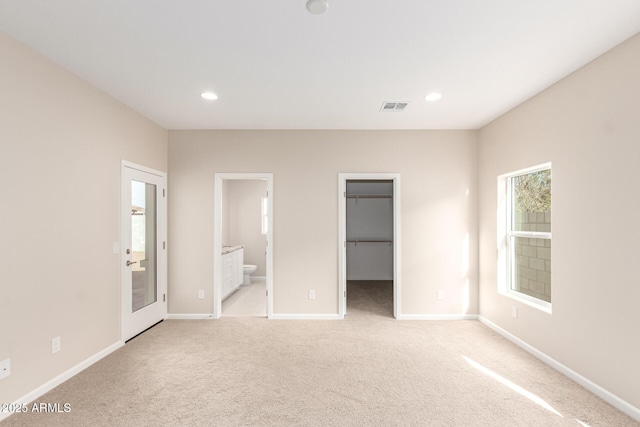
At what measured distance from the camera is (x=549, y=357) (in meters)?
2.95

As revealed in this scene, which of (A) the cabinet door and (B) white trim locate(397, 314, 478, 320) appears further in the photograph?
(A) the cabinet door

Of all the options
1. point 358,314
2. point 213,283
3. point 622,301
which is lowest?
point 358,314

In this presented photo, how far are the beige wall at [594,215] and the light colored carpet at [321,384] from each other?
0.31 metres

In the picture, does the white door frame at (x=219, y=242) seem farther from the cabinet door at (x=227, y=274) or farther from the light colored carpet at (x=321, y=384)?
the cabinet door at (x=227, y=274)

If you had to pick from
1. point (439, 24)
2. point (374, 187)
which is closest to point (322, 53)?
point (439, 24)

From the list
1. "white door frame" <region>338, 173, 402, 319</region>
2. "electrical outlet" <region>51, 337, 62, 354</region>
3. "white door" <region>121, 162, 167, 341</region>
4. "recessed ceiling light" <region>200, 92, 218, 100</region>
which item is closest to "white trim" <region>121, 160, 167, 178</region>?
"white door" <region>121, 162, 167, 341</region>

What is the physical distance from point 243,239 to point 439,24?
606 cm

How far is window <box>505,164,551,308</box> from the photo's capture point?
10.4 feet

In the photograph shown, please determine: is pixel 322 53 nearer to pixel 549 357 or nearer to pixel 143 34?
pixel 143 34

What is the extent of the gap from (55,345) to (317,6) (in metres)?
3.21

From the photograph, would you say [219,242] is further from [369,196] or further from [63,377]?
[369,196]

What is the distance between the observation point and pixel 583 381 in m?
2.55

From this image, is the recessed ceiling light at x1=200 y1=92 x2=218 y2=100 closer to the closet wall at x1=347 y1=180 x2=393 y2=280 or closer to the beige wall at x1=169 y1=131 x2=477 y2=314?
the beige wall at x1=169 y1=131 x2=477 y2=314

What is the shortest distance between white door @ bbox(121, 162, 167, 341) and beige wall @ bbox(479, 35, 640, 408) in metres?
4.36
